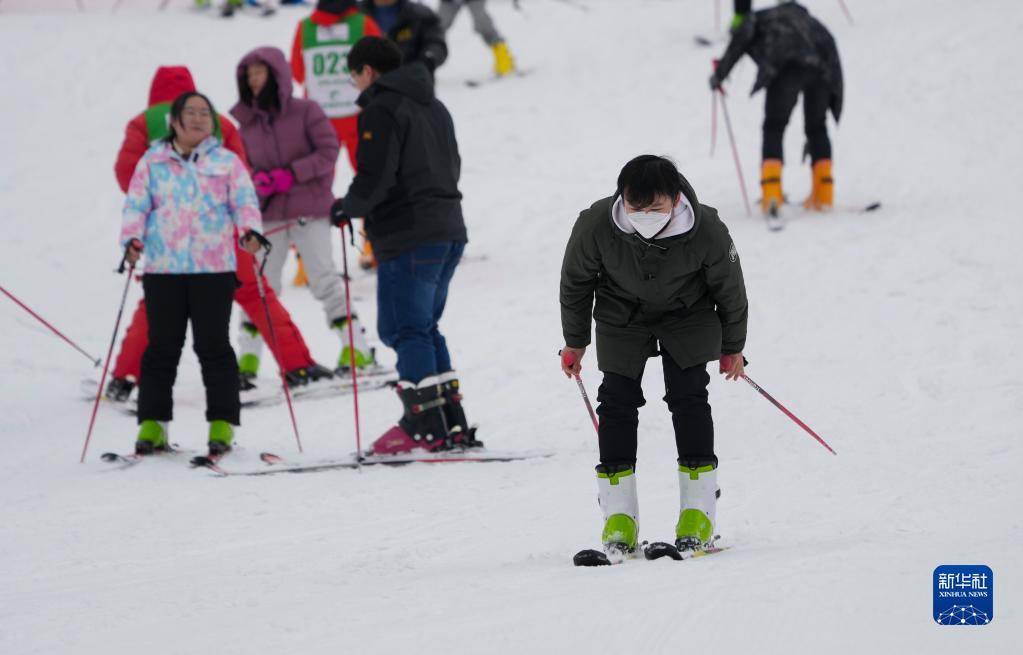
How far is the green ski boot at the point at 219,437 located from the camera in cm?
559

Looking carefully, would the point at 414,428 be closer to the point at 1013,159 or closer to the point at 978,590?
the point at 978,590

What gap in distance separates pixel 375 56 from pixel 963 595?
339 cm

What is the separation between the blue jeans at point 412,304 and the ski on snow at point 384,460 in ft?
1.11

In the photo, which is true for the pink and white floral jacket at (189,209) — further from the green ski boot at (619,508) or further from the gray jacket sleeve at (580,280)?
the green ski boot at (619,508)

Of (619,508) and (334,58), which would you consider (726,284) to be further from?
(334,58)

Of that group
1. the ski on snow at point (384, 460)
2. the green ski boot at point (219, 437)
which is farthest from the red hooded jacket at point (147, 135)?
the ski on snow at point (384, 460)

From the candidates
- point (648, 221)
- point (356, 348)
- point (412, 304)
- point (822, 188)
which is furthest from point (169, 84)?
point (822, 188)

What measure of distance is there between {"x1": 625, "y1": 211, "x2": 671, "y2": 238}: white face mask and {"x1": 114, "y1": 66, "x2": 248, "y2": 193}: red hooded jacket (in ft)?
9.14

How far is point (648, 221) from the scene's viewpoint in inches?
139

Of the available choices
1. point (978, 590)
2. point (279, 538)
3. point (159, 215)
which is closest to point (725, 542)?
point (978, 590)

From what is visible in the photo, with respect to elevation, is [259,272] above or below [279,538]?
above

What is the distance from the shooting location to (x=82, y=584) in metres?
3.90

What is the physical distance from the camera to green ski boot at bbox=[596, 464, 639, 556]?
3.77 meters

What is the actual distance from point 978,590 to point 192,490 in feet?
10.4
